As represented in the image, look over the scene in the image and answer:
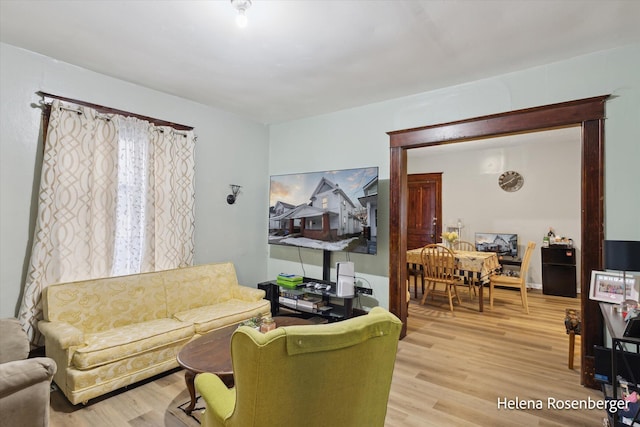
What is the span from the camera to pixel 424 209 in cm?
726

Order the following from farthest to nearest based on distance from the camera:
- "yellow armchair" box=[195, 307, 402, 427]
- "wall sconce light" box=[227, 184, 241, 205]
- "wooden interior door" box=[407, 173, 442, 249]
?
"wooden interior door" box=[407, 173, 442, 249] < "wall sconce light" box=[227, 184, 241, 205] < "yellow armchair" box=[195, 307, 402, 427]

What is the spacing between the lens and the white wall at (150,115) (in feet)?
8.61

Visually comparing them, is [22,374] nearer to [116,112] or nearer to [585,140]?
[116,112]

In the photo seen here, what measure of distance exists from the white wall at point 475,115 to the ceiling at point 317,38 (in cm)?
14

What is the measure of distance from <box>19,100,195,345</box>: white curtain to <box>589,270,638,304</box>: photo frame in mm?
3826

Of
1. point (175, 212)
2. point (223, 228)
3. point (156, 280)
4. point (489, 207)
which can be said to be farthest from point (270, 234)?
point (489, 207)

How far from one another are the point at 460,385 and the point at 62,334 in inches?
120

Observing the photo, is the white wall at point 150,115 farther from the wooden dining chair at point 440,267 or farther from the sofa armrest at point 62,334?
the wooden dining chair at point 440,267

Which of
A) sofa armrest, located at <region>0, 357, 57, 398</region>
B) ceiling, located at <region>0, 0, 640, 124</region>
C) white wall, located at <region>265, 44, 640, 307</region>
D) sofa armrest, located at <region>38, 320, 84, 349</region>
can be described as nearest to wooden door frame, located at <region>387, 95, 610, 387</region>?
white wall, located at <region>265, 44, 640, 307</region>

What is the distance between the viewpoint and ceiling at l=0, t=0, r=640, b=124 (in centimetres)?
206

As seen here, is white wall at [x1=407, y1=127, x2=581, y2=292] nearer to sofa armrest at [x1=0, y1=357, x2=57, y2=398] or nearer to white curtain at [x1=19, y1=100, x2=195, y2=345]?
white curtain at [x1=19, y1=100, x2=195, y2=345]

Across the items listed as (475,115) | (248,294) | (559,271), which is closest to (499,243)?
(559,271)

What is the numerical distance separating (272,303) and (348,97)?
2688mm

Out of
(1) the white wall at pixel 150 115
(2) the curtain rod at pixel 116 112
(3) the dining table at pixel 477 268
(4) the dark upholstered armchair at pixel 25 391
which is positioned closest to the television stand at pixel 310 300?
(1) the white wall at pixel 150 115
